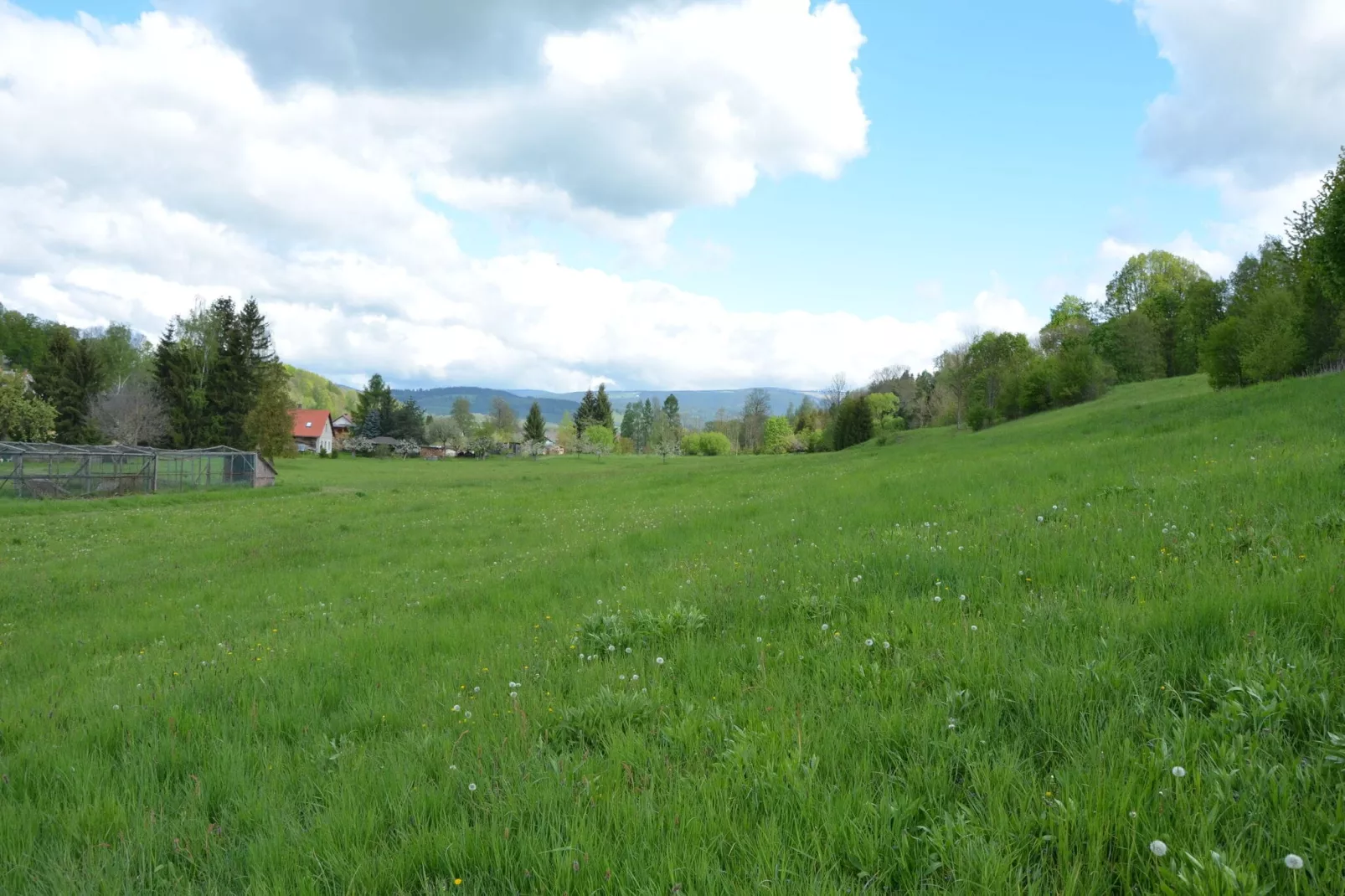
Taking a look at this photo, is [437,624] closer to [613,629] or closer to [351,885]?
[613,629]

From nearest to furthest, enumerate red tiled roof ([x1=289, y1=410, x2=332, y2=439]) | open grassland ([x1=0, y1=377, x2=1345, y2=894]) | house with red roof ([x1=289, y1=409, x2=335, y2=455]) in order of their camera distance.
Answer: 1. open grassland ([x1=0, y1=377, x2=1345, y2=894])
2. house with red roof ([x1=289, y1=409, x2=335, y2=455])
3. red tiled roof ([x1=289, y1=410, x2=332, y2=439])

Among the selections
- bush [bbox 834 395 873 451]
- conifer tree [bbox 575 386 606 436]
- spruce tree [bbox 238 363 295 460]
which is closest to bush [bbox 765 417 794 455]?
bush [bbox 834 395 873 451]

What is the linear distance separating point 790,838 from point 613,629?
3233mm

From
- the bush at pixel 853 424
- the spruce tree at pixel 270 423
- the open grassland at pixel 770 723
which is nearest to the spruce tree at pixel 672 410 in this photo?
the bush at pixel 853 424

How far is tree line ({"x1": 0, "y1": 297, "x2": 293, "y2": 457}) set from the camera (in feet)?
209

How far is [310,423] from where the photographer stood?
413 feet

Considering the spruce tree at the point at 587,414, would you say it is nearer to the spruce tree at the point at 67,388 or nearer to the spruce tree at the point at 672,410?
the spruce tree at the point at 672,410

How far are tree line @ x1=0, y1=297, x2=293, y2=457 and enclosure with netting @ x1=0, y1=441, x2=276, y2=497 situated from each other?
2507 centimetres

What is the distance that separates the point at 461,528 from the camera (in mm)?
17703

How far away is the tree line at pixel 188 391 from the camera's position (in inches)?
2506

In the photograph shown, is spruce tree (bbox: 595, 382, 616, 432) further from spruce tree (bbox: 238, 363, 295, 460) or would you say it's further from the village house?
spruce tree (bbox: 238, 363, 295, 460)

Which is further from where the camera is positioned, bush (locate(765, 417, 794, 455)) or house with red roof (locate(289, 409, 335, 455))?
house with red roof (locate(289, 409, 335, 455))

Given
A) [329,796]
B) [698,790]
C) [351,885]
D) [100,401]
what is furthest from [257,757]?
[100,401]

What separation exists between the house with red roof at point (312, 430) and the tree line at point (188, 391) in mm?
55315
